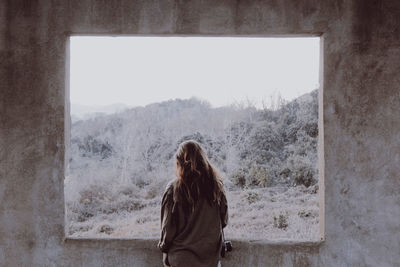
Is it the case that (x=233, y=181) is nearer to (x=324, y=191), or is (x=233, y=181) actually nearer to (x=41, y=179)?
(x=324, y=191)

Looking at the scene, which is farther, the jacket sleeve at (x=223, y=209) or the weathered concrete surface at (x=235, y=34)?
the weathered concrete surface at (x=235, y=34)

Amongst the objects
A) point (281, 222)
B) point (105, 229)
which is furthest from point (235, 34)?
point (105, 229)

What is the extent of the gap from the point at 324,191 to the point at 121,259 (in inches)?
79.5

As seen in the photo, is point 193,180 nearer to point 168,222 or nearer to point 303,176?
point 168,222

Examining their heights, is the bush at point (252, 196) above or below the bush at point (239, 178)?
below

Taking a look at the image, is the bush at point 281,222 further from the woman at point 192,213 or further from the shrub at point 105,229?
the woman at point 192,213

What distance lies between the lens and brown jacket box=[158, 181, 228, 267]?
285 centimetres

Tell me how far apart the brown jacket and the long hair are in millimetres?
51

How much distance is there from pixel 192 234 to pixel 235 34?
1886mm

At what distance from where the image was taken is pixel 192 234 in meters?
2.86

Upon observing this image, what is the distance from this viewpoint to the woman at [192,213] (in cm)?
285

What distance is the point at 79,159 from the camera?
8.55 meters

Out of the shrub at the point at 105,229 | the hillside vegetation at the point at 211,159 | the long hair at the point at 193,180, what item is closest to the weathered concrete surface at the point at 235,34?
the long hair at the point at 193,180

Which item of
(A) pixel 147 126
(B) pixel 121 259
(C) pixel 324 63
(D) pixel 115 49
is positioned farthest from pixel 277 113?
(B) pixel 121 259
